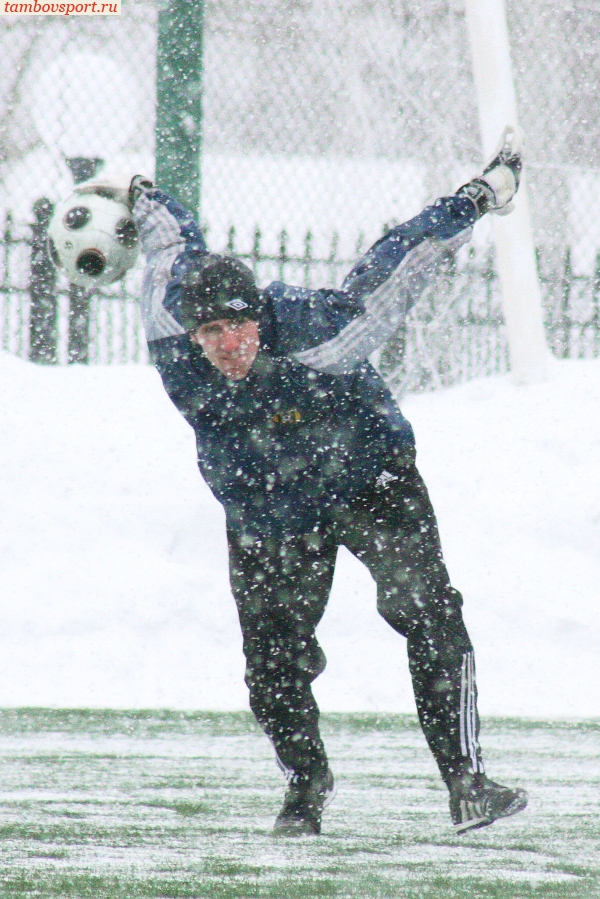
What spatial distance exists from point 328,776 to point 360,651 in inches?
114

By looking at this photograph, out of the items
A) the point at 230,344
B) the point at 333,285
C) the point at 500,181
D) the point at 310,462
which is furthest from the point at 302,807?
the point at 333,285

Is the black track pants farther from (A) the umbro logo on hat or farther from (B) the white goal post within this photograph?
(B) the white goal post

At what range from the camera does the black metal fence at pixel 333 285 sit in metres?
8.91

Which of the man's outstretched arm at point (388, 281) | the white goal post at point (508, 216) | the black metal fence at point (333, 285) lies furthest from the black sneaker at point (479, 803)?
the black metal fence at point (333, 285)

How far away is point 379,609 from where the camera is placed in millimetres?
3703

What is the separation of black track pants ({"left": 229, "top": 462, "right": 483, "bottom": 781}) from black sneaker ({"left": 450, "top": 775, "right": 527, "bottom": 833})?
5cm

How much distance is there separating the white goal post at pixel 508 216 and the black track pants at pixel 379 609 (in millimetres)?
4851

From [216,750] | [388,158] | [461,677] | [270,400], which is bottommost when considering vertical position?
[216,750]

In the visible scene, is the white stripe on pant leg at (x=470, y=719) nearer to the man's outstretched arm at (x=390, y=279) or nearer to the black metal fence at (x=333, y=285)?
the man's outstretched arm at (x=390, y=279)

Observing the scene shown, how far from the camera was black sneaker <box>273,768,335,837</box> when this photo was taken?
3.68 meters

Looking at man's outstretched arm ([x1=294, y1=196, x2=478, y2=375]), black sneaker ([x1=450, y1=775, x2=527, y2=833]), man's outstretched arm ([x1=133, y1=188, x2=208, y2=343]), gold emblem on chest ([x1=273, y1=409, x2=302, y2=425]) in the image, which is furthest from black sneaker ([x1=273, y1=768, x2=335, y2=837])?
man's outstretched arm ([x1=133, y1=188, x2=208, y2=343])

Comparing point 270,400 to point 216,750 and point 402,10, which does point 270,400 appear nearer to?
point 216,750

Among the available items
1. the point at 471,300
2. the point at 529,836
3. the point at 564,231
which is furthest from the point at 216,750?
the point at 564,231

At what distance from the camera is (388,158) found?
32.0 feet
